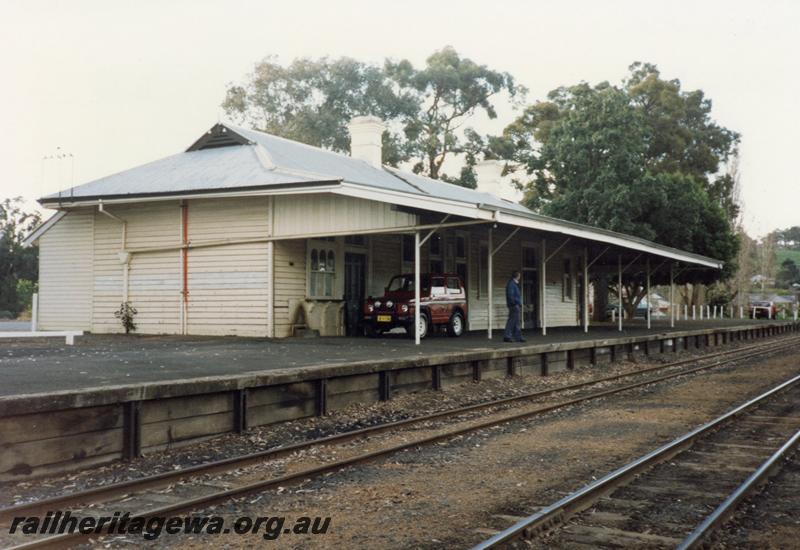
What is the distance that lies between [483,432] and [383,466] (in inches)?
88.3

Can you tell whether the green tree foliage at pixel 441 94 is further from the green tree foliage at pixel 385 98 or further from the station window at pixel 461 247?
the station window at pixel 461 247

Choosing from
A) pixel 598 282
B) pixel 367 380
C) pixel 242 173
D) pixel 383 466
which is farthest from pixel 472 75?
pixel 383 466

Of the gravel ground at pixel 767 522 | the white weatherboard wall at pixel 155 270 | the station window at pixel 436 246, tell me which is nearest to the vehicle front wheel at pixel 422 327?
the station window at pixel 436 246

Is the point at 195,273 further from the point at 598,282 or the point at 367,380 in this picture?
the point at 598,282

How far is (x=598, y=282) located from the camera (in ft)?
135

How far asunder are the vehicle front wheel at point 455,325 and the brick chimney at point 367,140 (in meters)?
7.22

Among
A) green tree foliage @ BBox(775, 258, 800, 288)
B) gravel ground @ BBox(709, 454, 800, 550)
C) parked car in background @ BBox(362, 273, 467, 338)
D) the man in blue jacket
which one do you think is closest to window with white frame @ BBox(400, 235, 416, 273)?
parked car in background @ BBox(362, 273, 467, 338)

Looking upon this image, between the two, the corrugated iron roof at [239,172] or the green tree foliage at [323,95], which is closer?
the corrugated iron roof at [239,172]

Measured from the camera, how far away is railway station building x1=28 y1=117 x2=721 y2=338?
16250 millimetres

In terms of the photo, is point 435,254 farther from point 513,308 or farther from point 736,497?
point 736,497

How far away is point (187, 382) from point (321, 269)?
10.9 m

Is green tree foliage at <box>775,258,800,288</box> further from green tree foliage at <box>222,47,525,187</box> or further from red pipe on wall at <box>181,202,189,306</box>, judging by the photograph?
red pipe on wall at <box>181,202,189,306</box>

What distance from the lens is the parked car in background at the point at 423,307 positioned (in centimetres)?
1808

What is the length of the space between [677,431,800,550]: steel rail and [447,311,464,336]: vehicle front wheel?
1140cm
